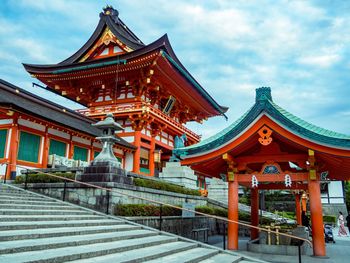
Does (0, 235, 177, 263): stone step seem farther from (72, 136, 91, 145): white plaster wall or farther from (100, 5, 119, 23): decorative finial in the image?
(100, 5, 119, 23): decorative finial

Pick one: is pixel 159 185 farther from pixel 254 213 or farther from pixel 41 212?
pixel 41 212

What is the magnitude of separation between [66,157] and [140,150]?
7.02 m

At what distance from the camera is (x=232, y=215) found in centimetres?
972

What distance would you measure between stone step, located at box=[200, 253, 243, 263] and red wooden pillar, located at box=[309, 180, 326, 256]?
→ 7.68 feet

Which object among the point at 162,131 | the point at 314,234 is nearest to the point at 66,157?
the point at 162,131

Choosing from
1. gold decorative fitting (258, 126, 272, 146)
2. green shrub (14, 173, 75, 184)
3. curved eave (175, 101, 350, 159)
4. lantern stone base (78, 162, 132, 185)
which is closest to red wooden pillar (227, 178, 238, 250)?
curved eave (175, 101, 350, 159)

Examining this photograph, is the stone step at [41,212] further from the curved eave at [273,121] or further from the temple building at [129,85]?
the temple building at [129,85]

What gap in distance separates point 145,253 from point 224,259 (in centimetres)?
225

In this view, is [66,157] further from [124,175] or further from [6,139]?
[124,175]

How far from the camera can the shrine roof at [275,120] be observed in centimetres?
810

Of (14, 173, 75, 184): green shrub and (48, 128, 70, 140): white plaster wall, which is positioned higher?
(48, 128, 70, 140): white plaster wall

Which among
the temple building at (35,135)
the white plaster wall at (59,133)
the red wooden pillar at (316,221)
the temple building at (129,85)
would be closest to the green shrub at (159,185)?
the temple building at (35,135)

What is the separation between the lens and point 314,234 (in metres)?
8.66

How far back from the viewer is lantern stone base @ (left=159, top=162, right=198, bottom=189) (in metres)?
18.6
